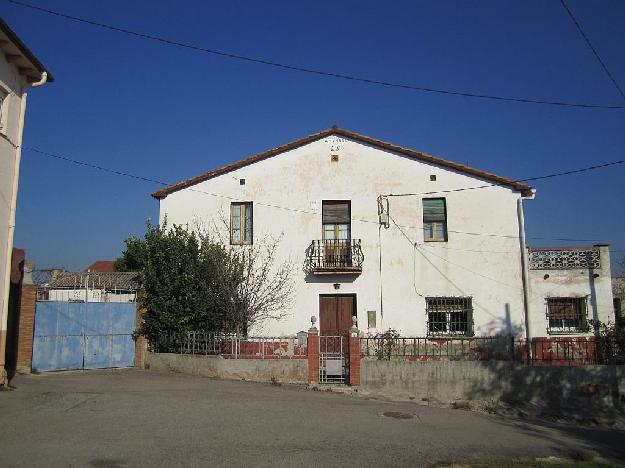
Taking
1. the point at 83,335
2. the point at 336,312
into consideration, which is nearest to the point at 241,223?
the point at 336,312

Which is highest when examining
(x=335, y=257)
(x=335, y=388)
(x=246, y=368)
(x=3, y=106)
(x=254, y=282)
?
(x=3, y=106)

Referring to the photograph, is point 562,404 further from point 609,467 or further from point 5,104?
point 5,104

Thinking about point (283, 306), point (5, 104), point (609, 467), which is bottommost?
point (609, 467)

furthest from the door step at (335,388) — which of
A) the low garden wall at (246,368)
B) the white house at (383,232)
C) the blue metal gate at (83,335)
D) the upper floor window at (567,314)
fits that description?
the upper floor window at (567,314)

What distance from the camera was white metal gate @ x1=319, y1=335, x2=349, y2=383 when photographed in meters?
15.1

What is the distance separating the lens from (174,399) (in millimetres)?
11977

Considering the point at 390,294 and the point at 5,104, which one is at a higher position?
the point at 5,104

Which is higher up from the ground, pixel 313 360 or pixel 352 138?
pixel 352 138

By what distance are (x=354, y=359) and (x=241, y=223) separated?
7624 mm

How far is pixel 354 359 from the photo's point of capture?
14.8 meters

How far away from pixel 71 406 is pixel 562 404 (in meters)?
11.9

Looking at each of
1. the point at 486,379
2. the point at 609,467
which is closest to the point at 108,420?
the point at 609,467

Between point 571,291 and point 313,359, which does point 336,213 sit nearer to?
point 313,359

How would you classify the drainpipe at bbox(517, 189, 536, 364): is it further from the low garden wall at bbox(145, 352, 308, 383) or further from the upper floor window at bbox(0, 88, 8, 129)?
the upper floor window at bbox(0, 88, 8, 129)
